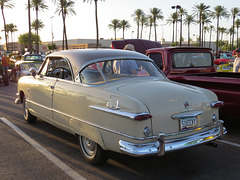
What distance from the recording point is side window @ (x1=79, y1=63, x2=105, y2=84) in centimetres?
415

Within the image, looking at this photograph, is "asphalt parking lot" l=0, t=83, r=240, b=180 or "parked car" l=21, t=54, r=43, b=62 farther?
"parked car" l=21, t=54, r=43, b=62

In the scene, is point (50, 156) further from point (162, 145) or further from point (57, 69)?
point (162, 145)

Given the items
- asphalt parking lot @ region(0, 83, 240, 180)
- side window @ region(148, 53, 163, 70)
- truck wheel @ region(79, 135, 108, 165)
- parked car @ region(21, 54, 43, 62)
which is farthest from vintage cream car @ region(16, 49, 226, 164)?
parked car @ region(21, 54, 43, 62)

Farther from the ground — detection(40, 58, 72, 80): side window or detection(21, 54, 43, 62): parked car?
detection(21, 54, 43, 62): parked car

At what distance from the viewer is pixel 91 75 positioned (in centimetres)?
424

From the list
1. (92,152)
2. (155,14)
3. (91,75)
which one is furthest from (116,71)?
(155,14)

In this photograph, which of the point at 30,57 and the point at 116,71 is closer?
the point at 116,71

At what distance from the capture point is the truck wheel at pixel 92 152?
3959 millimetres

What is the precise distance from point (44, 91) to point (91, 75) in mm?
1404

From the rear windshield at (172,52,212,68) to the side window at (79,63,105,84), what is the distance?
3.27 metres

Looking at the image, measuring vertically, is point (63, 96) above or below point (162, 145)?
above

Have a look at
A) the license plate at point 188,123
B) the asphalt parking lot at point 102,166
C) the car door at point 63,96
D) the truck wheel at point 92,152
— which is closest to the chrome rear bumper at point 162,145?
the license plate at point 188,123

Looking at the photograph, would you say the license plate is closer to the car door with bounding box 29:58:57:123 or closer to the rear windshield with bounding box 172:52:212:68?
the car door with bounding box 29:58:57:123

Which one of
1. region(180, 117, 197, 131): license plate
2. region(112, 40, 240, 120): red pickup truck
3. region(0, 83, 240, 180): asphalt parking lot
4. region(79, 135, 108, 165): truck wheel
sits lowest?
region(0, 83, 240, 180): asphalt parking lot
